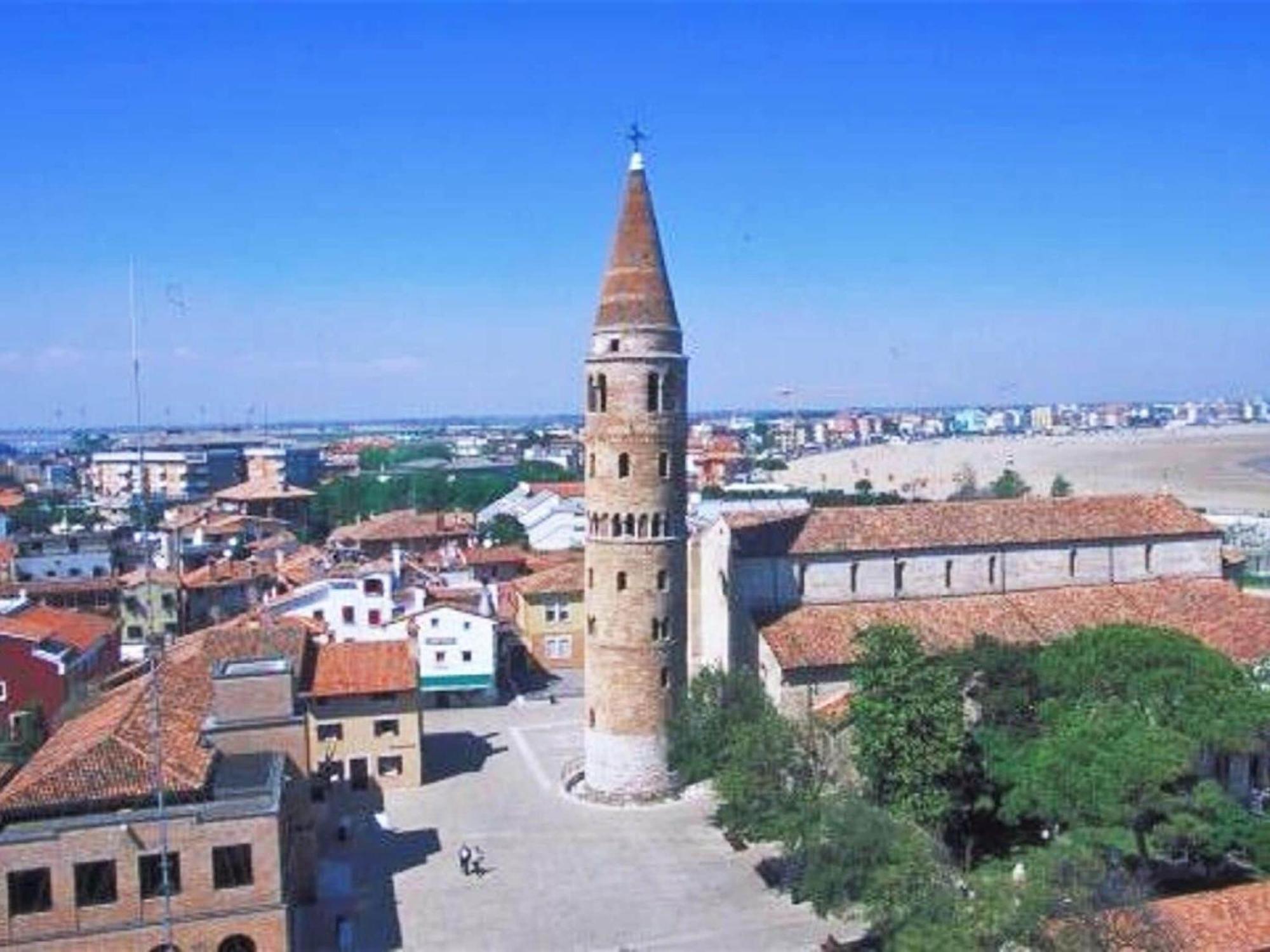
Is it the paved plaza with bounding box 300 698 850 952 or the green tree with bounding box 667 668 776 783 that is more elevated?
the green tree with bounding box 667 668 776 783

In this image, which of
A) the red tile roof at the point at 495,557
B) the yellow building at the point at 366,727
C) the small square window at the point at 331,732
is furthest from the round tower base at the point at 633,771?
the red tile roof at the point at 495,557

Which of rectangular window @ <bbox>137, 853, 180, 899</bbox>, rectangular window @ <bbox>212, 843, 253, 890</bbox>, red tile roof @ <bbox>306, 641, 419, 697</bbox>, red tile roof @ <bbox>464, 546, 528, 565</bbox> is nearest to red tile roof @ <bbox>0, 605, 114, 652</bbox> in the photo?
red tile roof @ <bbox>306, 641, 419, 697</bbox>

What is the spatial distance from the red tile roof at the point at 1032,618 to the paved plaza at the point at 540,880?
8083 mm

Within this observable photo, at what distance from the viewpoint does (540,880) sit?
38.8m

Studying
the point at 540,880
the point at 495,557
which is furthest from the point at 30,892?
the point at 495,557

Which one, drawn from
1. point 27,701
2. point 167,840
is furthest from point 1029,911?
point 27,701

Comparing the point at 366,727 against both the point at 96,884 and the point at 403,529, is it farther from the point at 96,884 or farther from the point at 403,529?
the point at 403,529

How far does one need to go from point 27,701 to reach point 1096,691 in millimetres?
46338

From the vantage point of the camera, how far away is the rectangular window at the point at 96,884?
28594 mm

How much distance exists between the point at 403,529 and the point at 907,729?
233ft

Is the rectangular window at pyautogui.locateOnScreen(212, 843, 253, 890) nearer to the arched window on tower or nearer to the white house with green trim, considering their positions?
the arched window on tower

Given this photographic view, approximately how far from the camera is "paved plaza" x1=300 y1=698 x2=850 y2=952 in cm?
3447

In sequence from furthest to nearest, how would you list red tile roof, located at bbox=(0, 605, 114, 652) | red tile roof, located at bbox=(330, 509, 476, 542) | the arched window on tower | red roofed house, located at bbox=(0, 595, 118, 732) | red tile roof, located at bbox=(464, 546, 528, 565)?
red tile roof, located at bbox=(330, 509, 476, 542) → red tile roof, located at bbox=(464, 546, 528, 565) → red tile roof, located at bbox=(0, 605, 114, 652) → red roofed house, located at bbox=(0, 595, 118, 732) → the arched window on tower

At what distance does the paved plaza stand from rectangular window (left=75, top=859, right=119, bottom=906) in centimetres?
693
